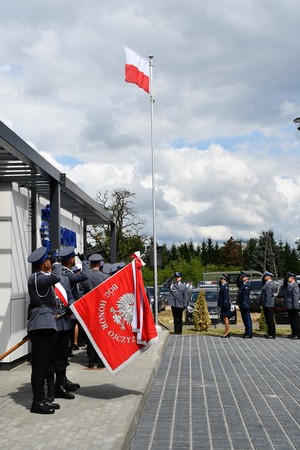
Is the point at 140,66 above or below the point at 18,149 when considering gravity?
above

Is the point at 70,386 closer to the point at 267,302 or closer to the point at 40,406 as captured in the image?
A: the point at 40,406

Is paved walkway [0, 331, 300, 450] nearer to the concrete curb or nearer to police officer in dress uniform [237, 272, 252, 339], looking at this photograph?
the concrete curb

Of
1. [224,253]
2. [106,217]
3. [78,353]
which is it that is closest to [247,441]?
[78,353]

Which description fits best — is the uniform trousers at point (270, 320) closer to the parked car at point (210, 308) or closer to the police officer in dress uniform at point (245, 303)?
the police officer in dress uniform at point (245, 303)

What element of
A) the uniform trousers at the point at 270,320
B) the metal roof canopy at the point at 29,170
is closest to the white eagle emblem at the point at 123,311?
the metal roof canopy at the point at 29,170

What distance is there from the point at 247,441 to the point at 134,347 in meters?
2.41

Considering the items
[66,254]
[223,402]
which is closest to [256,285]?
[223,402]

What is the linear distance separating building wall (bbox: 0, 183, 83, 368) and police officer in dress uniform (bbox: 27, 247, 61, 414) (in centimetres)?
375

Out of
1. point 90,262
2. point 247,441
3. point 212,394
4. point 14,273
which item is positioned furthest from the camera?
point 14,273

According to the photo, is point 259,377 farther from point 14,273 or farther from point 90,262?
point 14,273

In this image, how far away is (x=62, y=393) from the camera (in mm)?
Result: 7945

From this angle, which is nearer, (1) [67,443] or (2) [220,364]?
(1) [67,443]

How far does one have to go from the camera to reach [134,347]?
28.1 ft

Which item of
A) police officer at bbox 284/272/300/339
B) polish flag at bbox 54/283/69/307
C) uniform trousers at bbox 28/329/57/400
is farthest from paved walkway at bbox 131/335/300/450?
police officer at bbox 284/272/300/339
